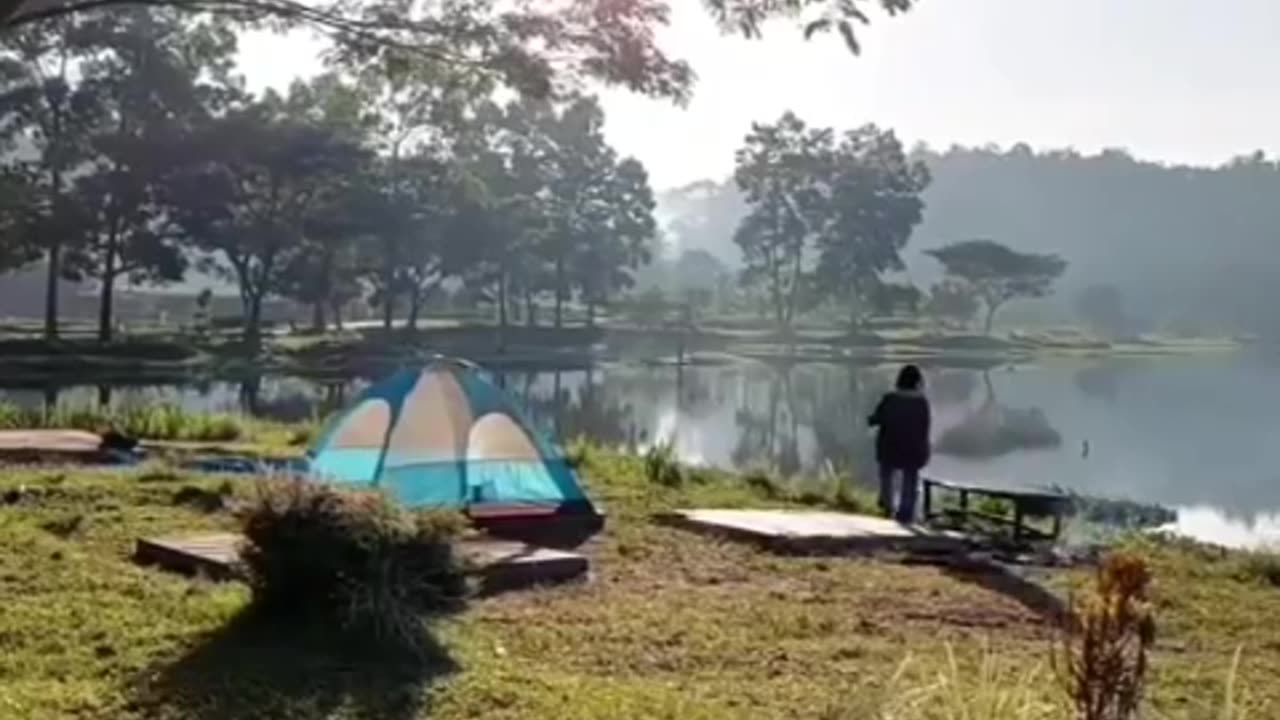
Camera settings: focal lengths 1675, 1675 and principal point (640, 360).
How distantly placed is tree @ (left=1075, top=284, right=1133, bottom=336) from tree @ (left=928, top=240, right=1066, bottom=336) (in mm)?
12971

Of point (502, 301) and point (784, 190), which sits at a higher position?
point (784, 190)

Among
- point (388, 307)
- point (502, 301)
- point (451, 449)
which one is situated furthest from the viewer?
point (502, 301)

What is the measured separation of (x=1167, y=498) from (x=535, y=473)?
12.4 m

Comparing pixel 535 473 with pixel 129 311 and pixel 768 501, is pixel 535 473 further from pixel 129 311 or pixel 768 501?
pixel 129 311

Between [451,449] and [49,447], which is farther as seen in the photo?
[49,447]

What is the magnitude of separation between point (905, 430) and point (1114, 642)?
7.54m

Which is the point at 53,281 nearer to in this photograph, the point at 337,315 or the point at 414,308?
the point at 337,315

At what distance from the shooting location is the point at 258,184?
106 ft

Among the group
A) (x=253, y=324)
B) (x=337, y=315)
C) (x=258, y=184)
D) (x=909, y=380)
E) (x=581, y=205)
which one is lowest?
(x=253, y=324)

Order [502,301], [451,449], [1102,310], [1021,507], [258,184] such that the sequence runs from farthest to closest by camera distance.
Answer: [1102,310], [502,301], [258,184], [1021,507], [451,449]

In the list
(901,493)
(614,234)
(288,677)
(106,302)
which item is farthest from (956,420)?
(288,677)

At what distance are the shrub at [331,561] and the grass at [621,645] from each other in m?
0.10

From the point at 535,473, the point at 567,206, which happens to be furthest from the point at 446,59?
the point at 567,206

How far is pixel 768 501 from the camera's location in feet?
32.6
